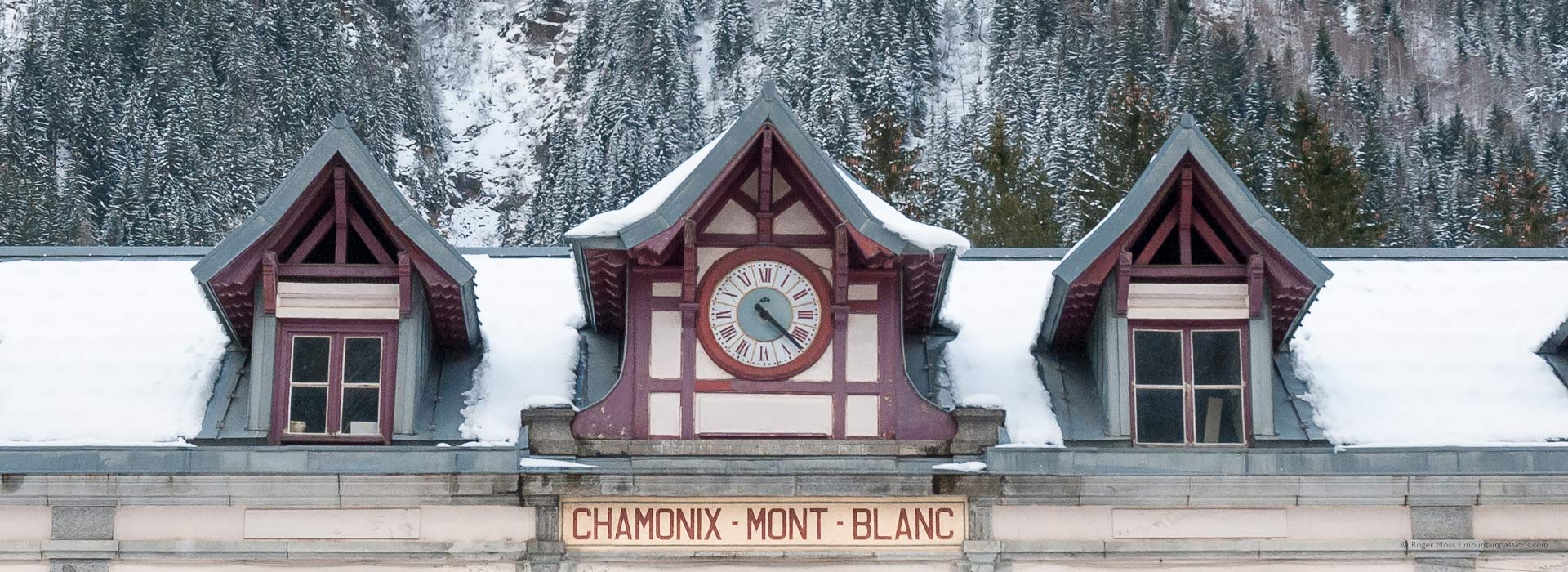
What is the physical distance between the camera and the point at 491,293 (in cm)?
1780

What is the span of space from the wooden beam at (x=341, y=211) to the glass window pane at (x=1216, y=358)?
7.22 metres

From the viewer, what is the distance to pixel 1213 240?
15.3 m

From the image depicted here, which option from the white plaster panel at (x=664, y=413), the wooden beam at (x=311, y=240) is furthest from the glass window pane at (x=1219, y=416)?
the wooden beam at (x=311, y=240)

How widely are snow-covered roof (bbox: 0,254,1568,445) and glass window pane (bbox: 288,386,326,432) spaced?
0.85m

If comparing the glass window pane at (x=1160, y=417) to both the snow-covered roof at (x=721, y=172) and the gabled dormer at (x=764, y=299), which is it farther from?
the snow-covered roof at (x=721, y=172)

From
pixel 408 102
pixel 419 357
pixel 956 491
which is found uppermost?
pixel 408 102

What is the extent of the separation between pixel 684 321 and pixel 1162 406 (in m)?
4.13

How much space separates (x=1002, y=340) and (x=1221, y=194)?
2.76m

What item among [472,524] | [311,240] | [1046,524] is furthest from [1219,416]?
[311,240]

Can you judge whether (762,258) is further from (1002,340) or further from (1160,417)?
(1160,417)

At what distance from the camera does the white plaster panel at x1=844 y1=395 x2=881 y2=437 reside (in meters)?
14.8

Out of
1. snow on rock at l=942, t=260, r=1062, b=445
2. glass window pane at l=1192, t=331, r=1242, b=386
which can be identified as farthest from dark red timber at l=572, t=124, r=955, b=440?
glass window pane at l=1192, t=331, r=1242, b=386

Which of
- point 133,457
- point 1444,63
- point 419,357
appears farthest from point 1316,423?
point 1444,63

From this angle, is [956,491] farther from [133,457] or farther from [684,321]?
[133,457]
